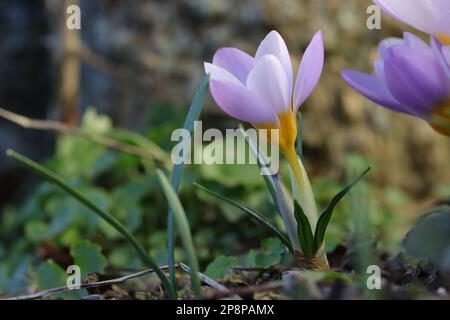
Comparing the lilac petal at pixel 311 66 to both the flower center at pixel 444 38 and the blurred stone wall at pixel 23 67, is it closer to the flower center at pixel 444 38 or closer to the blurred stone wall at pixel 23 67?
the flower center at pixel 444 38

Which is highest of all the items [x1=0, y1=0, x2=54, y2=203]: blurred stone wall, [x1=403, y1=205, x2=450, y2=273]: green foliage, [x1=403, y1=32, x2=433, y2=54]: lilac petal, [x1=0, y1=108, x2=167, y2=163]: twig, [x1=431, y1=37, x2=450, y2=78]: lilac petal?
[x1=0, y1=0, x2=54, y2=203]: blurred stone wall

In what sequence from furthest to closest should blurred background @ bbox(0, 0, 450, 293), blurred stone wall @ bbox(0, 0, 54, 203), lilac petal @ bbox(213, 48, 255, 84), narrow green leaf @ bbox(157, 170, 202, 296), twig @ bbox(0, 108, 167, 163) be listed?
1. blurred stone wall @ bbox(0, 0, 54, 203)
2. blurred background @ bbox(0, 0, 450, 293)
3. twig @ bbox(0, 108, 167, 163)
4. lilac petal @ bbox(213, 48, 255, 84)
5. narrow green leaf @ bbox(157, 170, 202, 296)

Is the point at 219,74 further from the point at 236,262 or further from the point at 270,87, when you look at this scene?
the point at 236,262

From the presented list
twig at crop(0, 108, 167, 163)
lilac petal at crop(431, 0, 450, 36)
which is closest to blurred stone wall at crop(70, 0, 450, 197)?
twig at crop(0, 108, 167, 163)

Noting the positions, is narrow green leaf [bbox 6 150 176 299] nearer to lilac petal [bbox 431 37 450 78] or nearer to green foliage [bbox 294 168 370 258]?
green foliage [bbox 294 168 370 258]

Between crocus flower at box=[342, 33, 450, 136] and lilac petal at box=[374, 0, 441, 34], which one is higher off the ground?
lilac petal at box=[374, 0, 441, 34]

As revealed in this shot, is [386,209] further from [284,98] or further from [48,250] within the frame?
[284,98]

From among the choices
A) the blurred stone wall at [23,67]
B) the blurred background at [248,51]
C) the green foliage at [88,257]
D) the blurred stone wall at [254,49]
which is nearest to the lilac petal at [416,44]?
the green foliage at [88,257]

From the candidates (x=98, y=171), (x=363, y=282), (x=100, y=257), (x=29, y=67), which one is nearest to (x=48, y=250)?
(x=98, y=171)
